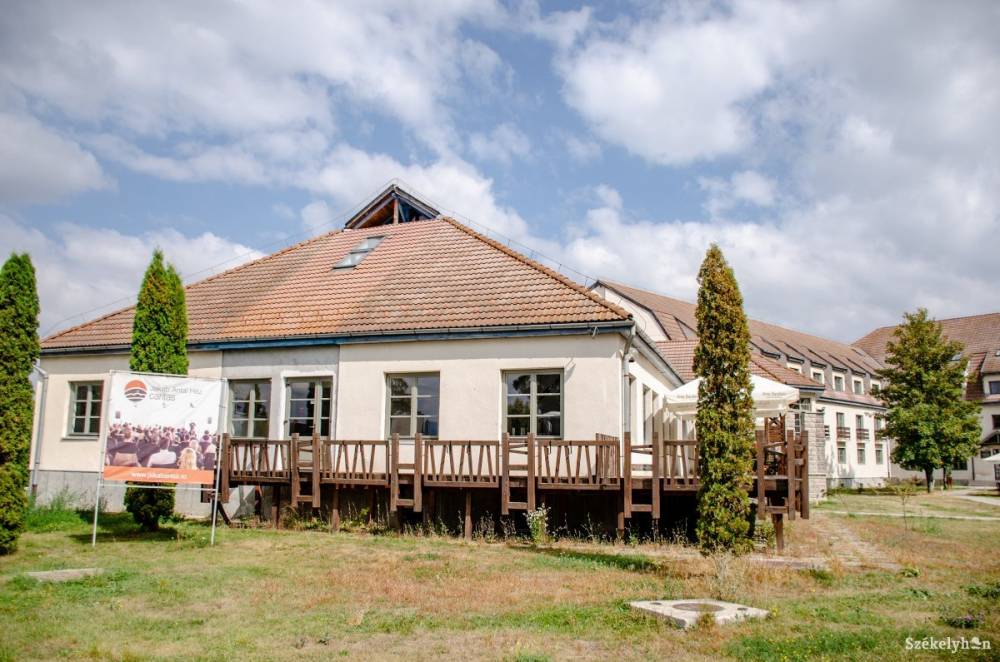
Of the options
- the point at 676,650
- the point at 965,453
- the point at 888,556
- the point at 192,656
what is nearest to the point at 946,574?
the point at 888,556

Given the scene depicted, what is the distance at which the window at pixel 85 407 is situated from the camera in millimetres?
20469

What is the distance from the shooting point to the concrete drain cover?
7.78 m

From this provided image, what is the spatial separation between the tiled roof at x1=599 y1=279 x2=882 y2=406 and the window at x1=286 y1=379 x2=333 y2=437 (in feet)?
72.5

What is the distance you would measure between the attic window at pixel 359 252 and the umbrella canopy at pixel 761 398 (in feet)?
30.0

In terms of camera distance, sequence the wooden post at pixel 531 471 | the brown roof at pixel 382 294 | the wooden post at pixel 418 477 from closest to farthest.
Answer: the wooden post at pixel 531 471 < the wooden post at pixel 418 477 < the brown roof at pixel 382 294

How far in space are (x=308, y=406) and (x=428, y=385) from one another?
10.4ft

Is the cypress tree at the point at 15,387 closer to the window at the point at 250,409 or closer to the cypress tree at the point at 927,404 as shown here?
the window at the point at 250,409

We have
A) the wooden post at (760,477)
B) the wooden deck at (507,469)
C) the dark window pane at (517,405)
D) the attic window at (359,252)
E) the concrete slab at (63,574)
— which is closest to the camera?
the concrete slab at (63,574)

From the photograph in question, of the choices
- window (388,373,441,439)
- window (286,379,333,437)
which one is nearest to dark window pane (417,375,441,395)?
window (388,373,441,439)

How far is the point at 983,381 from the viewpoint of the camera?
52719mm

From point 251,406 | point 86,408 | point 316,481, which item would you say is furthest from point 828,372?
point 86,408

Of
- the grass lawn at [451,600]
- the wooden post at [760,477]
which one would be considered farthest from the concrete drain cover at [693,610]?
the wooden post at [760,477]

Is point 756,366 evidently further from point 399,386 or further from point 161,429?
point 161,429

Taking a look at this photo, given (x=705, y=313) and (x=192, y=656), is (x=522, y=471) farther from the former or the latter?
(x=192, y=656)
